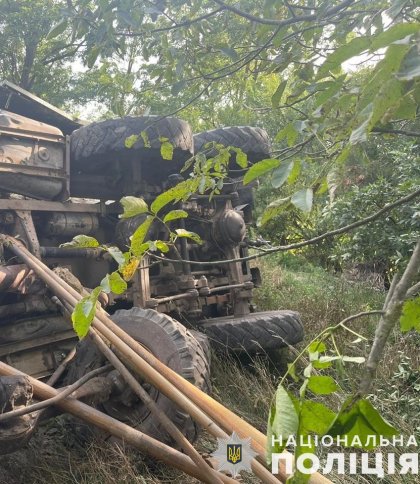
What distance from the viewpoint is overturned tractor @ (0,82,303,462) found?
10.0ft

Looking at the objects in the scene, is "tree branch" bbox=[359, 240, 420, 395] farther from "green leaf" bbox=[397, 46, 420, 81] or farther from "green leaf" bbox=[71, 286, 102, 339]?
"green leaf" bbox=[71, 286, 102, 339]

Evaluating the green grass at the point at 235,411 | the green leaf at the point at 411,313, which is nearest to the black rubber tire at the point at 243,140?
the green grass at the point at 235,411

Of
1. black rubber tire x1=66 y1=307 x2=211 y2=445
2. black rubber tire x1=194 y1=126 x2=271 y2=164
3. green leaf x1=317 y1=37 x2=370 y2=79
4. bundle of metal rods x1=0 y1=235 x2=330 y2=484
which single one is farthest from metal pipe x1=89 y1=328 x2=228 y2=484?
black rubber tire x1=194 y1=126 x2=271 y2=164

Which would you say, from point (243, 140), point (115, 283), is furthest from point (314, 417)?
point (243, 140)

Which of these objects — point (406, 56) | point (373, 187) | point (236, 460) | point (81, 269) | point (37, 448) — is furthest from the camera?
point (373, 187)

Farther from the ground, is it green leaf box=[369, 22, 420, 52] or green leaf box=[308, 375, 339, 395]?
green leaf box=[369, 22, 420, 52]

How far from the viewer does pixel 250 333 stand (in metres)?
4.34

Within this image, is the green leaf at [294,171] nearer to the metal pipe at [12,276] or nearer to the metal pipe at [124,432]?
the metal pipe at [124,432]

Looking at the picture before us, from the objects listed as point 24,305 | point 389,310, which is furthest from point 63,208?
point 389,310

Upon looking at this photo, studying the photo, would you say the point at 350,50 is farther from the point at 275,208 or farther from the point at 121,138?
the point at 121,138

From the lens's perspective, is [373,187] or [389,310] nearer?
[389,310]

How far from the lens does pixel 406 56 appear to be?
0.67 metres

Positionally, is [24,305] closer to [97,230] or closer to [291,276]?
[97,230]

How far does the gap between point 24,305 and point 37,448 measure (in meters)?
0.91
